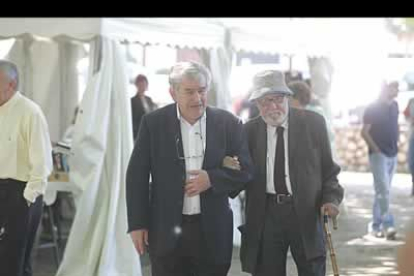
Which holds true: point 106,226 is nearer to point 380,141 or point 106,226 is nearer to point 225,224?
point 225,224

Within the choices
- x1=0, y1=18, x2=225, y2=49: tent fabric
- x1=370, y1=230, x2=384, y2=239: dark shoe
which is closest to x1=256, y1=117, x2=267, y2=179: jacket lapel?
x1=0, y1=18, x2=225, y2=49: tent fabric

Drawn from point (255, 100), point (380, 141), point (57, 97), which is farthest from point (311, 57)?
point (255, 100)

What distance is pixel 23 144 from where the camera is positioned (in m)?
5.56

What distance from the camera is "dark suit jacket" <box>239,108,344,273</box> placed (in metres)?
4.60

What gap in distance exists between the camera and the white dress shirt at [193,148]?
4.48m

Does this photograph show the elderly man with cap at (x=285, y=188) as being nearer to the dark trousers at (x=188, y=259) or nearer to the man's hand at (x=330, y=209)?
the man's hand at (x=330, y=209)

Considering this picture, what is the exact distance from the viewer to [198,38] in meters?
8.84

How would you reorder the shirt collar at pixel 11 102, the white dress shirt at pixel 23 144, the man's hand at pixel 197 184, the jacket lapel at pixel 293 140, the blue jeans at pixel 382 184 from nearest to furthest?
the man's hand at pixel 197 184
the jacket lapel at pixel 293 140
the white dress shirt at pixel 23 144
the shirt collar at pixel 11 102
the blue jeans at pixel 382 184

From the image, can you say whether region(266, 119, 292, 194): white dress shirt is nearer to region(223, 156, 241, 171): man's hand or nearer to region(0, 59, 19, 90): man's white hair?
region(223, 156, 241, 171): man's hand

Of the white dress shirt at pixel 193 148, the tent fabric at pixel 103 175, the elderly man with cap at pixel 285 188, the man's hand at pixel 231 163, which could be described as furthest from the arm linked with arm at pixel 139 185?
the tent fabric at pixel 103 175

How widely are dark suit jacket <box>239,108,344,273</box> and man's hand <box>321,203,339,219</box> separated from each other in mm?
34

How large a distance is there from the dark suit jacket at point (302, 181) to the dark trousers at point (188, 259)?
31 cm

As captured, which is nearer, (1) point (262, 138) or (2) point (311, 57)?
(1) point (262, 138)

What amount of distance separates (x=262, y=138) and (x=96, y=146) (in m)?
2.99
